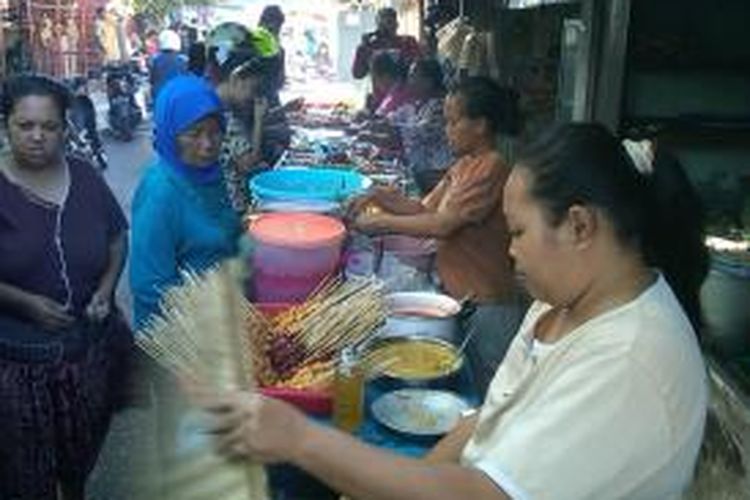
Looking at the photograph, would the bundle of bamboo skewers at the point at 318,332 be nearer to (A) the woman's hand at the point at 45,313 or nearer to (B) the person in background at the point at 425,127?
(A) the woman's hand at the point at 45,313

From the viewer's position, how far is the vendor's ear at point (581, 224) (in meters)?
1.47

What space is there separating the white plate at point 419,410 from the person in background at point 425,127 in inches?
109

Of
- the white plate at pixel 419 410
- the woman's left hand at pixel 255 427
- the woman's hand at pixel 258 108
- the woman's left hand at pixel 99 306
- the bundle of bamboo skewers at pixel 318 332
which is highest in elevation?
the woman's left hand at pixel 255 427

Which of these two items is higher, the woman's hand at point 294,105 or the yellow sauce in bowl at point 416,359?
the yellow sauce in bowl at point 416,359

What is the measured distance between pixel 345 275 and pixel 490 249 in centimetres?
64

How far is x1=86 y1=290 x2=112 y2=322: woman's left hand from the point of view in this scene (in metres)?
3.29

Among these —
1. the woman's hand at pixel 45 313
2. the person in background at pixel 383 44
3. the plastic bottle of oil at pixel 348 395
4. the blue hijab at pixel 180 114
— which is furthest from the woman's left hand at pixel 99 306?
the person in background at pixel 383 44

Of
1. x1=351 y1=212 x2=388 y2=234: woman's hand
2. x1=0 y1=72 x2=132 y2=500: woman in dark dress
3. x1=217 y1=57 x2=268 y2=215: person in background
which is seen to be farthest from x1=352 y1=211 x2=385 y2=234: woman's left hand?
x1=217 y1=57 x2=268 y2=215: person in background

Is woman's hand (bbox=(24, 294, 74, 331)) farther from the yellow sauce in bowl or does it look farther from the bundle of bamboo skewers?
the yellow sauce in bowl

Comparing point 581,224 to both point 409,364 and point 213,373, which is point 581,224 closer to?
point 213,373

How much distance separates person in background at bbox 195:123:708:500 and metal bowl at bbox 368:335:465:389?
1074 mm

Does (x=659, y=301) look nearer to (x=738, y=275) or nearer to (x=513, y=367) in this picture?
(x=513, y=367)

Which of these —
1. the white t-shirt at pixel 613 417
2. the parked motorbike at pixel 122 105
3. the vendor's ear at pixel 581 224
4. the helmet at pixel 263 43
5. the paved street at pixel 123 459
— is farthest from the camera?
the parked motorbike at pixel 122 105

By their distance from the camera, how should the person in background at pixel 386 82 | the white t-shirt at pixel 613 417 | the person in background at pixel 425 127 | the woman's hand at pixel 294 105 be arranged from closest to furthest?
the white t-shirt at pixel 613 417 < the person in background at pixel 425 127 < the person in background at pixel 386 82 < the woman's hand at pixel 294 105
